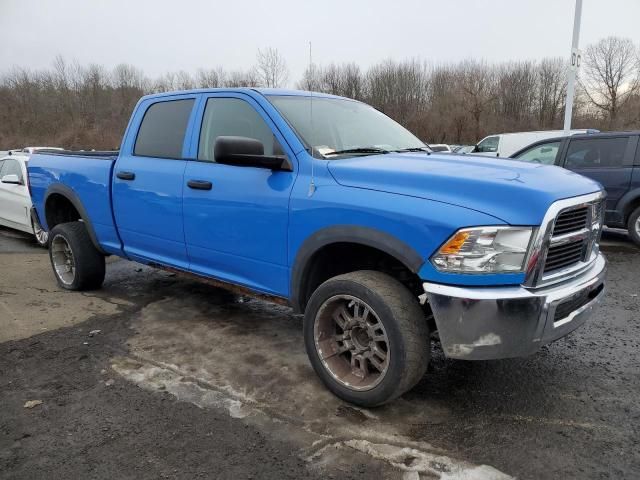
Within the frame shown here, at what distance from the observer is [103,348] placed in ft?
13.3

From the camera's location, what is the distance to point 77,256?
5.36 m

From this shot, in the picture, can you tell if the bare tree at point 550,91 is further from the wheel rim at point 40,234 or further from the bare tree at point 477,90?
the wheel rim at point 40,234

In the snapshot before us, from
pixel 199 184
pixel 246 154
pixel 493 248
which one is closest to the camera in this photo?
pixel 493 248

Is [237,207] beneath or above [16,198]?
above

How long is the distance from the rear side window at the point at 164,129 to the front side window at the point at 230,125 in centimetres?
27

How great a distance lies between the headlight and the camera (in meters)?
2.54

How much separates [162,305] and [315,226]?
2674mm

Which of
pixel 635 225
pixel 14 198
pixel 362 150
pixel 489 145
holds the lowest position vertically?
pixel 635 225

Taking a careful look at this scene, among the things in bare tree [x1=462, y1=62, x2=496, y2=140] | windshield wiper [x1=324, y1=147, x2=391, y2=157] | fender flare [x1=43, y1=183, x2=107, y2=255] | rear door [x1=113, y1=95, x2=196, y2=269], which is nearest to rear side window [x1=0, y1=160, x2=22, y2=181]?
fender flare [x1=43, y1=183, x2=107, y2=255]

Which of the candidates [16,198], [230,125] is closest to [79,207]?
[230,125]

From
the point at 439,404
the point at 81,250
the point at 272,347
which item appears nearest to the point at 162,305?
the point at 81,250

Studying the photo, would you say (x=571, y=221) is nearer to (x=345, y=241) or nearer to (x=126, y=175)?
(x=345, y=241)

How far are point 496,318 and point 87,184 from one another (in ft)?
13.7

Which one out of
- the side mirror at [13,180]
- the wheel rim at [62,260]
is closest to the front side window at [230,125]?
the wheel rim at [62,260]
